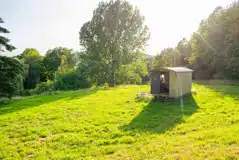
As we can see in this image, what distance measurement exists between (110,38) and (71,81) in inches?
317

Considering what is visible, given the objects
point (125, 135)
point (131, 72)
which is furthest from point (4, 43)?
point (131, 72)

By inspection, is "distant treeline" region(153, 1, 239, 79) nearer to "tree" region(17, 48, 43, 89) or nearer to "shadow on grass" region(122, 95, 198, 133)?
"shadow on grass" region(122, 95, 198, 133)

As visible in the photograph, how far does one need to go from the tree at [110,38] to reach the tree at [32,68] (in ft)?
63.3

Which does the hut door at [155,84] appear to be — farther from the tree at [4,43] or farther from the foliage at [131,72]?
the foliage at [131,72]

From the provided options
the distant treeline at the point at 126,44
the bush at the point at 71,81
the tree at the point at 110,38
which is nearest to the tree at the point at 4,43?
the distant treeline at the point at 126,44

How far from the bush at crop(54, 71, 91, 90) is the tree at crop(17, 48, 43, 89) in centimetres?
1419

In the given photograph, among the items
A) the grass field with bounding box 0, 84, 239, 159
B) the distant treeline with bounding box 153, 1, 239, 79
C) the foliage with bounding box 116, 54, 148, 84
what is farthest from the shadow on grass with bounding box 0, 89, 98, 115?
the distant treeline with bounding box 153, 1, 239, 79

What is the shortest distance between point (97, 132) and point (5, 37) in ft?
33.0

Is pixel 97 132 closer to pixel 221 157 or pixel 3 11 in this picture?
pixel 221 157

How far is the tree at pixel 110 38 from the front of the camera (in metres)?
20.4

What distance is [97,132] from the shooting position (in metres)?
5.66

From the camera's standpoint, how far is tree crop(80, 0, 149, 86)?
20.4 m

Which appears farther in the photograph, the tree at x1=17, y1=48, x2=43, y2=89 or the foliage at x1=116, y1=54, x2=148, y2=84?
the tree at x1=17, y1=48, x2=43, y2=89

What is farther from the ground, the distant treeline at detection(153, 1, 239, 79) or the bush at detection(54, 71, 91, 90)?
the distant treeline at detection(153, 1, 239, 79)
